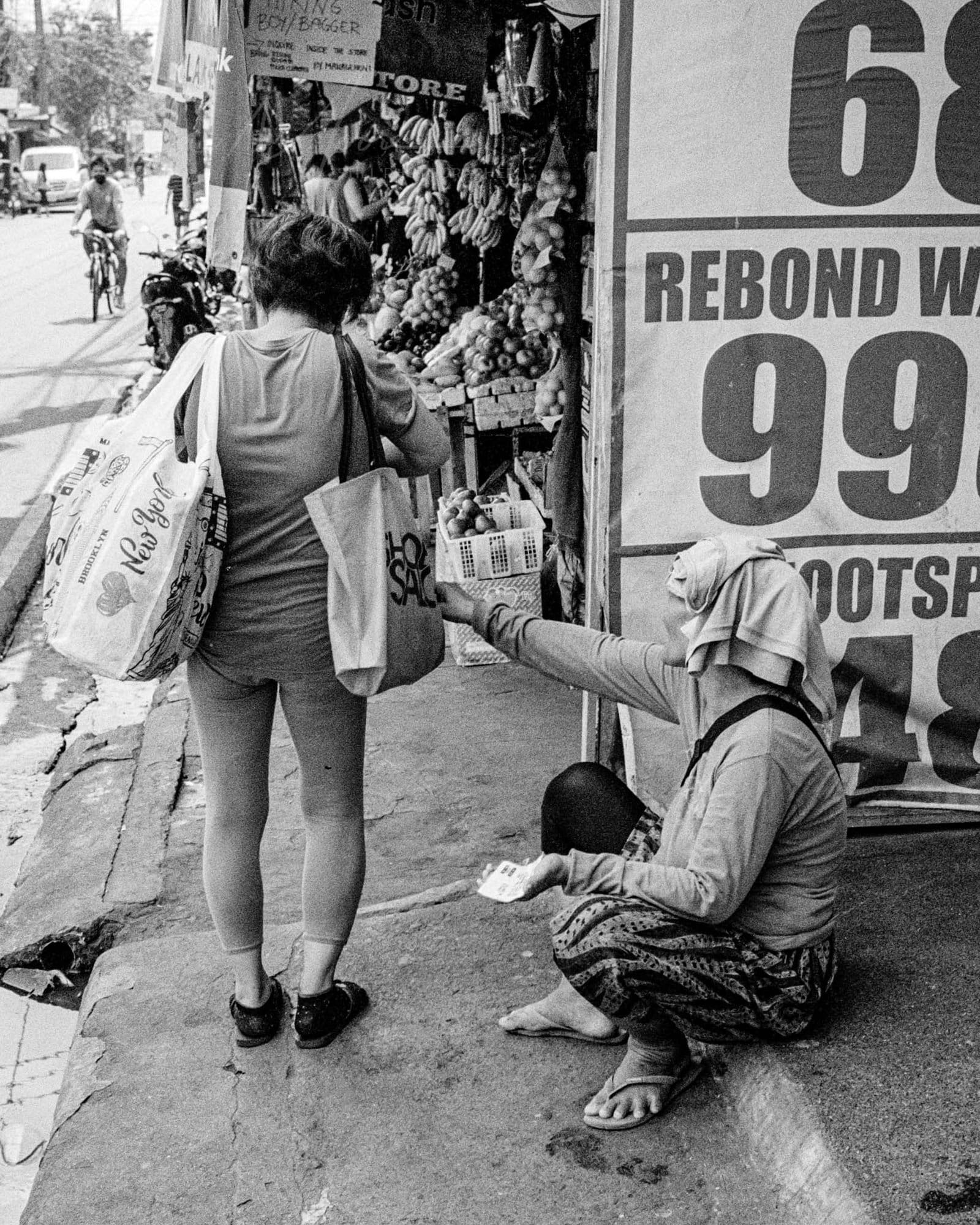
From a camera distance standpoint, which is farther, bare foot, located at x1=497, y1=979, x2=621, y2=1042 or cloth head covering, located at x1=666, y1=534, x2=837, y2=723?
bare foot, located at x1=497, y1=979, x2=621, y2=1042

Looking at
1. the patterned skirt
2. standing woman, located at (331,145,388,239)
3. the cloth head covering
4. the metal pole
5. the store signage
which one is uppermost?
the metal pole

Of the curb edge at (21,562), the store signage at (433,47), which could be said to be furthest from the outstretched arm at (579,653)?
the curb edge at (21,562)

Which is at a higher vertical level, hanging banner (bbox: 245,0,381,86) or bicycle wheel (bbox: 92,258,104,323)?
hanging banner (bbox: 245,0,381,86)

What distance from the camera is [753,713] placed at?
7.43 feet

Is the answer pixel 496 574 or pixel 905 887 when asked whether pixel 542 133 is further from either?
pixel 905 887

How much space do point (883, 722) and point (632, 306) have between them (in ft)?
4.17

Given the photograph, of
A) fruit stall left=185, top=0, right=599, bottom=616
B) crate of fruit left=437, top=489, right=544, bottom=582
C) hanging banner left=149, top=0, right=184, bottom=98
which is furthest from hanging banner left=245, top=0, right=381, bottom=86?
crate of fruit left=437, top=489, right=544, bottom=582

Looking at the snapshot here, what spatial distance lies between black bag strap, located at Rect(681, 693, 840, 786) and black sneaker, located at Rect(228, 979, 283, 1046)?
1173 mm

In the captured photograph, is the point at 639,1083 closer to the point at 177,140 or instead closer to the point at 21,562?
the point at 21,562

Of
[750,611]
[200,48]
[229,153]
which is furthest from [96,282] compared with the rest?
[750,611]

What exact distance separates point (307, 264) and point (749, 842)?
135cm

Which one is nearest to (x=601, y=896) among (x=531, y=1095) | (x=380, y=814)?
(x=531, y=1095)

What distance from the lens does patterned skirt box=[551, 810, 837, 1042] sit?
229 centimetres

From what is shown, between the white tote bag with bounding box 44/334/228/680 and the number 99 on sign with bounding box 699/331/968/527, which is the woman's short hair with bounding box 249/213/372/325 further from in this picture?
the number 99 on sign with bounding box 699/331/968/527
